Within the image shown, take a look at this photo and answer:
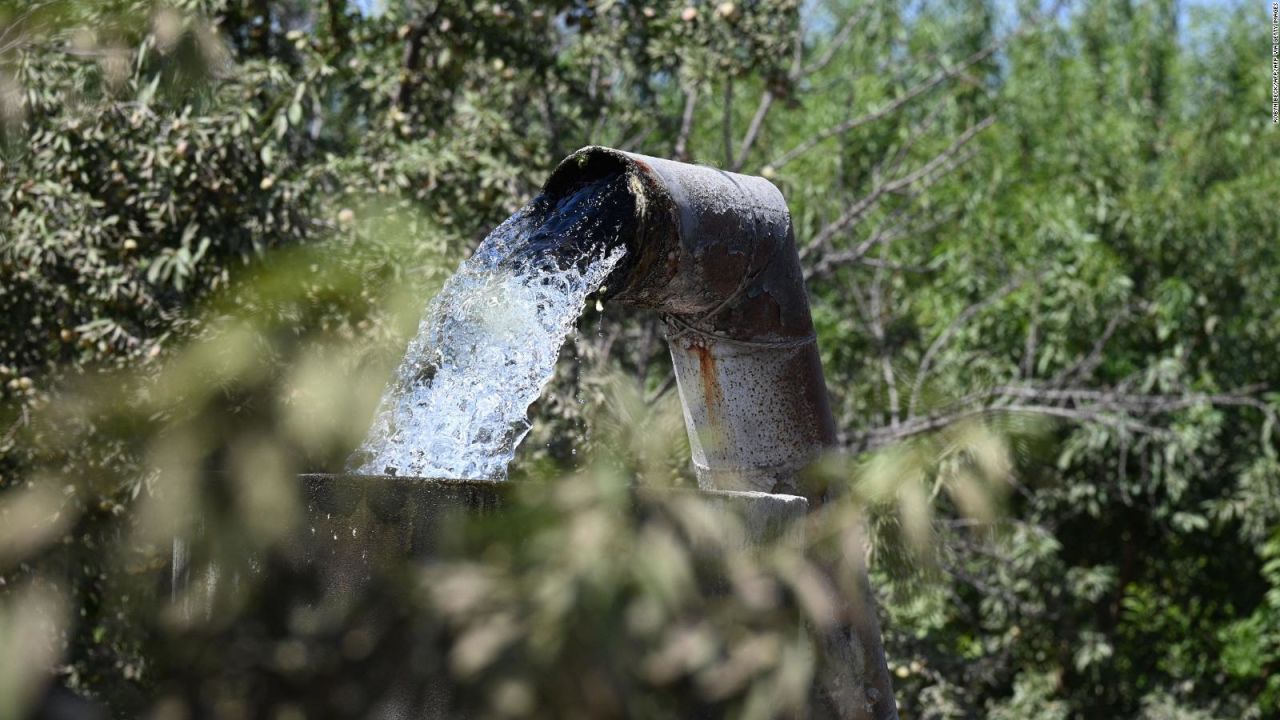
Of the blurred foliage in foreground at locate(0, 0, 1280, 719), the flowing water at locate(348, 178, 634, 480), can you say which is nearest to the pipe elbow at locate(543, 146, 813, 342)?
the flowing water at locate(348, 178, 634, 480)

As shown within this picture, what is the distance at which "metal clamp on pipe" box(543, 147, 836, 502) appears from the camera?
2.25 m

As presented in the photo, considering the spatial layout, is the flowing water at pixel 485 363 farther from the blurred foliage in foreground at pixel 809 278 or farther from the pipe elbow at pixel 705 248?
the blurred foliage in foreground at pixel 809 278

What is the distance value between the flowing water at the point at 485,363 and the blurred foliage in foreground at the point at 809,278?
0.25 m

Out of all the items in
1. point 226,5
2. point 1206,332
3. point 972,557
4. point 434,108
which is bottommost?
point 972,557

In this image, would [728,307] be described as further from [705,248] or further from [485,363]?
[485,363]

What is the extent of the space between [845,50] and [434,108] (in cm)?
414

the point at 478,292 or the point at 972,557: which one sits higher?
the point at 478,292

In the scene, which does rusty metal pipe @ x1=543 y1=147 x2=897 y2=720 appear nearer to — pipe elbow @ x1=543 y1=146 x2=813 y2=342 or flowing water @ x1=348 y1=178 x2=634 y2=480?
pipe elbow @ x1=543 y1=146 x2=813 y2=342

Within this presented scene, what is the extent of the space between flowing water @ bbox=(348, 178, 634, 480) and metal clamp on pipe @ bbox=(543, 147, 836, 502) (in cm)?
13

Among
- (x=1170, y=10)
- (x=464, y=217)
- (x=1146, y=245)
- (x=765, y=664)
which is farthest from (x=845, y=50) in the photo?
(x=765, y=664)

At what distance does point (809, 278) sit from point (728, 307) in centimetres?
326

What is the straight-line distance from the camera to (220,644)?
3.10ft

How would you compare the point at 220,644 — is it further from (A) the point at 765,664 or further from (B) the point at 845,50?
(B) the point at 845,50

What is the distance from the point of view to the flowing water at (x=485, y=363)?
2.50m
